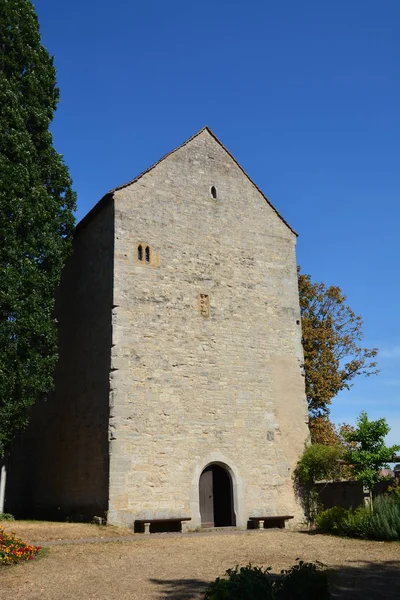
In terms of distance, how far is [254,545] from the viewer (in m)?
11.1

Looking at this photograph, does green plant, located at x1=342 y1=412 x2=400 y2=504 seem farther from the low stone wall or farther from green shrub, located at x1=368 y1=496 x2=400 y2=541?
green shrub, located at x1=368 y1=496 x2=400 y2=541

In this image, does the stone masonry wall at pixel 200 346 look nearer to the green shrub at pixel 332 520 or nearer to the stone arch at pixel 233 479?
the stone arch at pixel 233 479

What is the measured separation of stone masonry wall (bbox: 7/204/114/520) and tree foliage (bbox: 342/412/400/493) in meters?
6.46

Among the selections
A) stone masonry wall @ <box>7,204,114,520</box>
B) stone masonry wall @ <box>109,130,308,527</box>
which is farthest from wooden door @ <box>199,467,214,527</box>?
stone masonry wall @ <box>7,204,114,520</box>

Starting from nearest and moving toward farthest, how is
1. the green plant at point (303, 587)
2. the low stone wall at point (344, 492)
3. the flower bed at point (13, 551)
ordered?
the green plant at point (303, 587) → the flower bed at point (13, 551) → the low stone wall at point (344, 492)

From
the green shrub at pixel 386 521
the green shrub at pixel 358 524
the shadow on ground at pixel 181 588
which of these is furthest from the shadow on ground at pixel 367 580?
the green shrub at pixel 358 524

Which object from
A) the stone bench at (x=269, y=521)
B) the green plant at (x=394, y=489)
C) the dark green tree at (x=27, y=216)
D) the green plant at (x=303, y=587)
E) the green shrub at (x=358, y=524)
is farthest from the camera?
the stone bench at (x=269, y=521)

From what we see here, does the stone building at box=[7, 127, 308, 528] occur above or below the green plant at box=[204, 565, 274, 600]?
above

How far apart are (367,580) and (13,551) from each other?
5.22m

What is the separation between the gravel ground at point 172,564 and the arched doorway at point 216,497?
85.8 inches

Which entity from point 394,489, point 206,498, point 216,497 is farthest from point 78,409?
point 394,489

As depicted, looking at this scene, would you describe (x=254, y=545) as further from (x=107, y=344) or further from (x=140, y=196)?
(x=140, y=196)

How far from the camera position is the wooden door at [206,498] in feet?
49.6

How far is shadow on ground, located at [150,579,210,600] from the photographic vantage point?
6.49 metres
